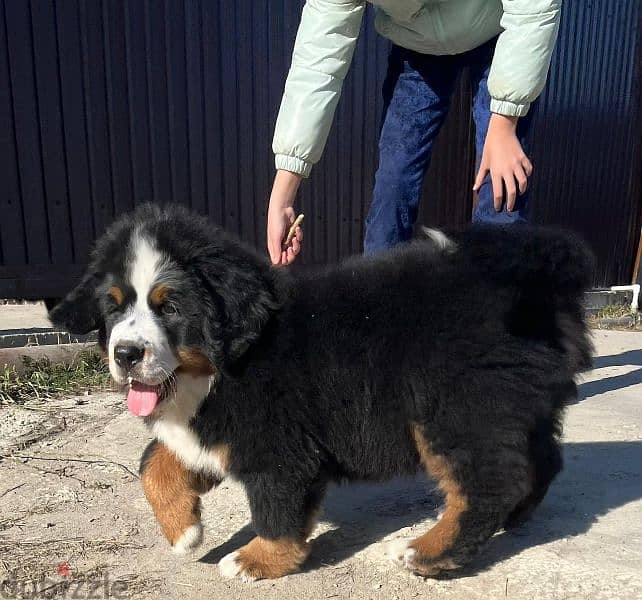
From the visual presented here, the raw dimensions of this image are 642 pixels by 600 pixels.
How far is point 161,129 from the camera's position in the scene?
16.1ft

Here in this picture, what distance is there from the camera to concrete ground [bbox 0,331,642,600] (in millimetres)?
1979

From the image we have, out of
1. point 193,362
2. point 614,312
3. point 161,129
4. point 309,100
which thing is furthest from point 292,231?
point 614,312

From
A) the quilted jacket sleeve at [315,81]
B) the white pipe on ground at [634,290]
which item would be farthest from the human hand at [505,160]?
the white pipe on ground at [634,290]

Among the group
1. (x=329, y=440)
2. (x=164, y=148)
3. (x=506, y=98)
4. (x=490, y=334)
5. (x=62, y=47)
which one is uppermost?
(x=62, y=47)

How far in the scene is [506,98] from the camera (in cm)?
222

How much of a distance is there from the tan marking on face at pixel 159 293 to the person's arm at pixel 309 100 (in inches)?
27.2

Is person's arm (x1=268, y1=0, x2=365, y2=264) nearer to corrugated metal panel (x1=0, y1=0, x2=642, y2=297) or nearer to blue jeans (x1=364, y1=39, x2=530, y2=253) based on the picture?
blue jeans (x1=364, y1=39, x2=530, y2=253)

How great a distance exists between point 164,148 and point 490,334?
11.9ft

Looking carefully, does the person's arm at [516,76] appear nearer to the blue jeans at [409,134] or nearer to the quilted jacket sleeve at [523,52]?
the quilted jacket sleeve at [523,52]

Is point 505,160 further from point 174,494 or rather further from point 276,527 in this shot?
point 174,494

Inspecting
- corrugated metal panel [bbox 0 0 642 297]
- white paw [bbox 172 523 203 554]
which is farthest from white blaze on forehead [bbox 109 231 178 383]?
corrugated metal panel [bbox 0 0 642 297]

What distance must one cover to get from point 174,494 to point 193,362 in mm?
501

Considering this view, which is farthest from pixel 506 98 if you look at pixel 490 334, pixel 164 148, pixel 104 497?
pixel 164 148

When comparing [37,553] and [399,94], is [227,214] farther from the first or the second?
[37,553]
